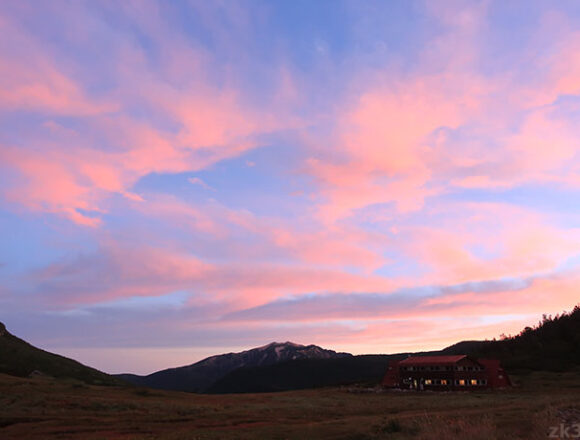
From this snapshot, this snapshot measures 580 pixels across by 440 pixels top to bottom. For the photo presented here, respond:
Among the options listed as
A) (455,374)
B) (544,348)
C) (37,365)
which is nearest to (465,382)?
(455,374)

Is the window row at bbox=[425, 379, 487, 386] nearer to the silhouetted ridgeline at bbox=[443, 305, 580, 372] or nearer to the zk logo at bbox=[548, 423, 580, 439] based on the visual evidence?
the silhouetted ridgeline at bbox=[443, 305, 580, 372]

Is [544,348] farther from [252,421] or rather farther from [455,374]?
[252,421]

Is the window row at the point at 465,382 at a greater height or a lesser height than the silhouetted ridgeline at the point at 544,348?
lesser

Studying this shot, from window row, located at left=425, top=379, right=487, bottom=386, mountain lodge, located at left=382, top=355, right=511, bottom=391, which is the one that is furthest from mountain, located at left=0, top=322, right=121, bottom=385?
window row, located at left=425, top=379, right=487, bottom=386

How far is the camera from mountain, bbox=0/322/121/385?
111125 mm

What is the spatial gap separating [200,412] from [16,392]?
26202 mm

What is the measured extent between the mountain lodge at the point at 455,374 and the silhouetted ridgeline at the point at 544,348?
34772 mm

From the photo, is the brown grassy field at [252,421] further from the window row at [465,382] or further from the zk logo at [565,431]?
the window row at [465,382]

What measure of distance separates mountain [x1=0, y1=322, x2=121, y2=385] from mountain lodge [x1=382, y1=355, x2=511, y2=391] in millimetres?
69890

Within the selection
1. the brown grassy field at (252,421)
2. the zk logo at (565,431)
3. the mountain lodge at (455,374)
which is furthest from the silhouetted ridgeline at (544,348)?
the zk logo at (565,431)

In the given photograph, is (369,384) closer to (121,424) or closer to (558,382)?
(558,382)

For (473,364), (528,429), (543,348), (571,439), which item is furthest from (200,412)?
(543,348)

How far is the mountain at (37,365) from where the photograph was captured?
111m

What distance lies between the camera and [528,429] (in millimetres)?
22562
